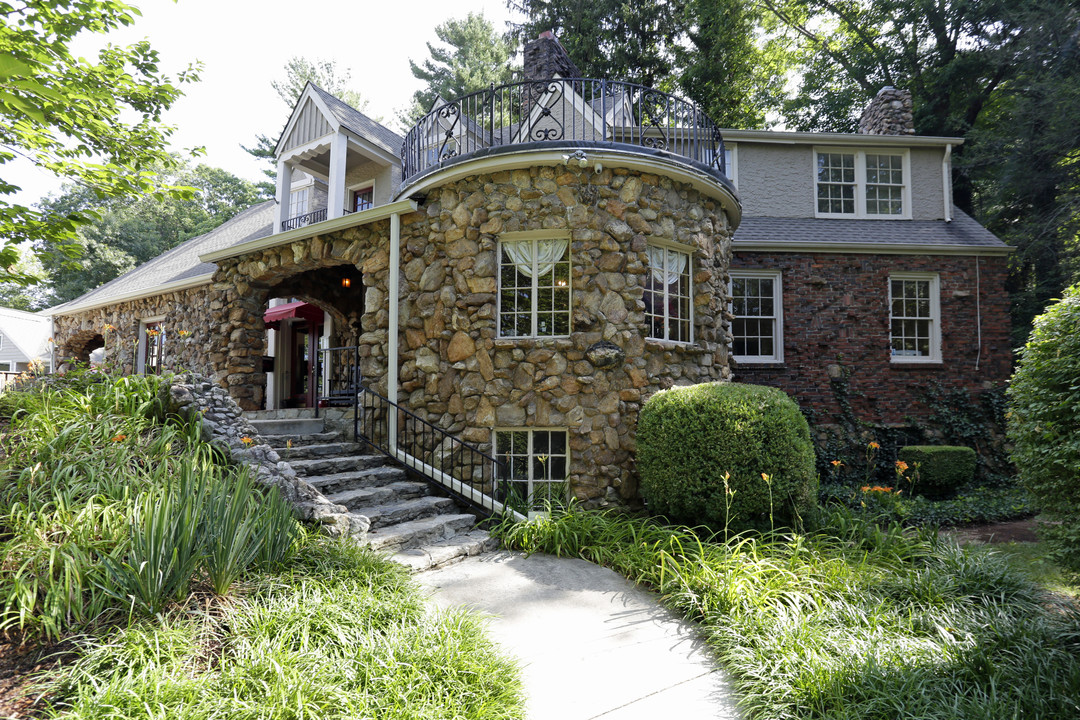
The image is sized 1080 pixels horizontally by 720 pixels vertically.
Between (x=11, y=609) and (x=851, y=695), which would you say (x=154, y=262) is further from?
(x=851, y=695)

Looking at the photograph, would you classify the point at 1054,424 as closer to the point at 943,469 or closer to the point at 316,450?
the point at 943,469

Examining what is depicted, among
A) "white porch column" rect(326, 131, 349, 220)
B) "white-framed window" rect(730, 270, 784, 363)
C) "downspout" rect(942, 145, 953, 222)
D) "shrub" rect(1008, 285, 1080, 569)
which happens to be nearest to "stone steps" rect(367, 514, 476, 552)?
"shrub" rect(1008, 285, 1080, 569)

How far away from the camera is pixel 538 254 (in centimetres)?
645

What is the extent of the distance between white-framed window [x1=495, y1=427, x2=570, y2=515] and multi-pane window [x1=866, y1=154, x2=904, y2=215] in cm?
926

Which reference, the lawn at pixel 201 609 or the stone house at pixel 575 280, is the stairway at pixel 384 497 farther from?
the lawn at pixel 201 609

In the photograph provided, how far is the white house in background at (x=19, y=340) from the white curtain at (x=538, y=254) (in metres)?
25.4

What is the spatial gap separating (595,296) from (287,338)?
9.54m

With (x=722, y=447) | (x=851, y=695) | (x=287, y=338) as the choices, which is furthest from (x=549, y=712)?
(x=287, y=338)

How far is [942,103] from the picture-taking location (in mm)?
15000

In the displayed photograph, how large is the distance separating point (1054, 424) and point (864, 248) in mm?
7419

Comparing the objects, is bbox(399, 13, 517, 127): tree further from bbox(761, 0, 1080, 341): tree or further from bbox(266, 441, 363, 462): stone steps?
bbox(266, 441, 363, 462): stone steps

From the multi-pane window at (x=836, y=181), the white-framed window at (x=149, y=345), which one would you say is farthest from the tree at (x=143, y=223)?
the multi-pane window at (x=836, y=181)

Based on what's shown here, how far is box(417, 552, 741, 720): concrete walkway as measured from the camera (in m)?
2.79

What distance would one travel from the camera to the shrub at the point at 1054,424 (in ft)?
10.9
